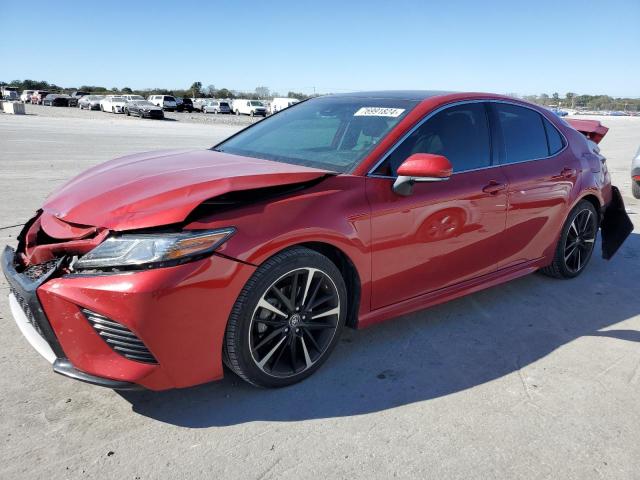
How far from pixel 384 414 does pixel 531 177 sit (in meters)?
2.26

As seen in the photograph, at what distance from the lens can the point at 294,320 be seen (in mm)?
2789

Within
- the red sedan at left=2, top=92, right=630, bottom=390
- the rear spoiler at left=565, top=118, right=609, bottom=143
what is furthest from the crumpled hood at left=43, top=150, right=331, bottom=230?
the rear spoiler at left=565, top=118, right=609, bottom=143

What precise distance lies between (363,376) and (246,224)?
3.81 ft

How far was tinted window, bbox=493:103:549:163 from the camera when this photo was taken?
389 centimetres

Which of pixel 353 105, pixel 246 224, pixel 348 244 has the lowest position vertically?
pixel 348 244

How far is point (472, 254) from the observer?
11.7 feet

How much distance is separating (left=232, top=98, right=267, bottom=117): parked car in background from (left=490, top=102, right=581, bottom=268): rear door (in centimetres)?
4592

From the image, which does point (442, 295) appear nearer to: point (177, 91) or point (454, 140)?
point (454, 140)

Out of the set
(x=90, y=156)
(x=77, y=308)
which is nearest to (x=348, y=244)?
(x=77, y=308)

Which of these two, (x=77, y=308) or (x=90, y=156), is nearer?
(x=77, y=308)

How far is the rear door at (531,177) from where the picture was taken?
3.82 metres

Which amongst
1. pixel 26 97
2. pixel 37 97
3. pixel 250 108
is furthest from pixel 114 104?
pixel 26 97

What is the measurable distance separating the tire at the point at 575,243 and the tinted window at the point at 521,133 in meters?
0.73

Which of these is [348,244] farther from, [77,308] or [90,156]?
[90,156]
